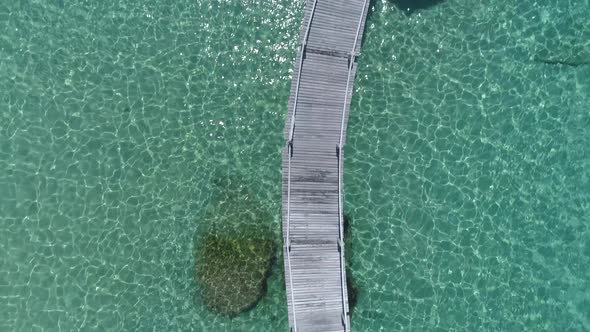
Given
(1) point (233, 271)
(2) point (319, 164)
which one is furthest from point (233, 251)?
(2) point (319, 164)

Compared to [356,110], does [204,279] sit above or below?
below

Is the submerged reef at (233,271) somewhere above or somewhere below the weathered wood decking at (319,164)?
below

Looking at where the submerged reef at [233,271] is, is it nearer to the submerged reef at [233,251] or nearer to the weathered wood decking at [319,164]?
the submerged reef at [233,251]

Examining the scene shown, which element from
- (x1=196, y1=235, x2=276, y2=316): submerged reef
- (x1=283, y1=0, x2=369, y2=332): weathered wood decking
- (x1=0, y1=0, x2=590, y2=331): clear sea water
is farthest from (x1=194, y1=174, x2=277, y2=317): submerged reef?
(x1=283, y1=0, x2=369, y2=332): weathered wood decking

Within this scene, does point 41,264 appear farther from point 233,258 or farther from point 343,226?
point 343,226

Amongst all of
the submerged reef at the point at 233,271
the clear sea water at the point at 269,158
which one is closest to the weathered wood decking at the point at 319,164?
the clear sea water at the point at 269,158

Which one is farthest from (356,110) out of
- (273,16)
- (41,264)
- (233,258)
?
(41,264)
